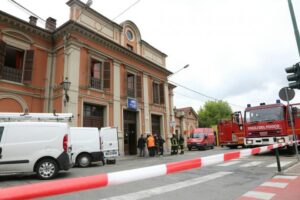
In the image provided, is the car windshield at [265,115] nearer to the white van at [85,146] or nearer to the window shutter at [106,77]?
the white van at [85,146]

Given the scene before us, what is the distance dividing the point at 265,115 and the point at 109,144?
8.76m

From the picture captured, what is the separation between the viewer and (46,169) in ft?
26.9

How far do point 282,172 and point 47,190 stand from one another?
305 inches

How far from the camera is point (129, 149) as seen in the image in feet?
65.8

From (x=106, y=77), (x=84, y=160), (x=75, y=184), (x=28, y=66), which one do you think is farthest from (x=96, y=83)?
(x=75, y=184)

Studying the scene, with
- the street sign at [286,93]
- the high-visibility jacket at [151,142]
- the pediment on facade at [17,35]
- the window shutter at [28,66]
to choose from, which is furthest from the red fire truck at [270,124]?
the pediment on facade at [17,35]

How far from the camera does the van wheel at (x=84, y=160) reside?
1205cm

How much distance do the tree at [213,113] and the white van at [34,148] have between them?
5139cm

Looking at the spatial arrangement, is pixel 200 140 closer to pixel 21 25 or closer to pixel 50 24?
pixel 50 24

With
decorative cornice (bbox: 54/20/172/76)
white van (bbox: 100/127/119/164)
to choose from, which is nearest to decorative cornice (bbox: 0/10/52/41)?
decorative cornice (bbox: 54/20/172/76)

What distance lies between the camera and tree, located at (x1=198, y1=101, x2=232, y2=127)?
57.2 m

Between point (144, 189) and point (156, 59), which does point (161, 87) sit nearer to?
point (156, 59)

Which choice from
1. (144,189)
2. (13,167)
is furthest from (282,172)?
(13,167)

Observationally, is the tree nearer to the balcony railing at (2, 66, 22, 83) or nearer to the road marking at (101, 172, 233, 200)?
the balcony railing at (2, 66, 22, 83)
